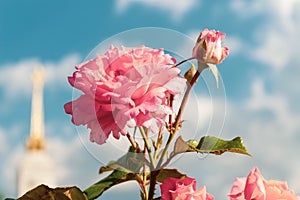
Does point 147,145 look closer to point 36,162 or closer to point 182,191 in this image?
point 182,191

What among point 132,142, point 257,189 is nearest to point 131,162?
point 132,142

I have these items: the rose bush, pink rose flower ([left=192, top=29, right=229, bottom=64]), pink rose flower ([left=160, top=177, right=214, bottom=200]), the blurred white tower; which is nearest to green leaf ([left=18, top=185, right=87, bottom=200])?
the rose bush

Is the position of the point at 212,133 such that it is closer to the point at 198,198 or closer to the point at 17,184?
the point at 198,198

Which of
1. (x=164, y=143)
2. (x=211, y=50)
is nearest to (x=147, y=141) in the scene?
(x=164, y=143)

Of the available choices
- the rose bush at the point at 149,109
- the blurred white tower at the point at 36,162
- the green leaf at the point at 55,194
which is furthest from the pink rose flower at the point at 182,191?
the blurred white tower at the point at 36,162

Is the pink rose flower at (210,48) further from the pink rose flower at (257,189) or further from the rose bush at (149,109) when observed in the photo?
the pink rose flower at (257,189)

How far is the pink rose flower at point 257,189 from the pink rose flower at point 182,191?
0.03 m

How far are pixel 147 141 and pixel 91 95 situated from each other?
3.2 inches

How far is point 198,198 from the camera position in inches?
29.7

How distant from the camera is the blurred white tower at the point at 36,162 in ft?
62.2

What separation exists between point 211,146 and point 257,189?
0.26 feet

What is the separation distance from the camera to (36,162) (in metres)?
19.6

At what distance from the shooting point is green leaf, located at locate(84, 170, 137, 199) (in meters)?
0.88

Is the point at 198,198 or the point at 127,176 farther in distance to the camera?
the point at 127,176
